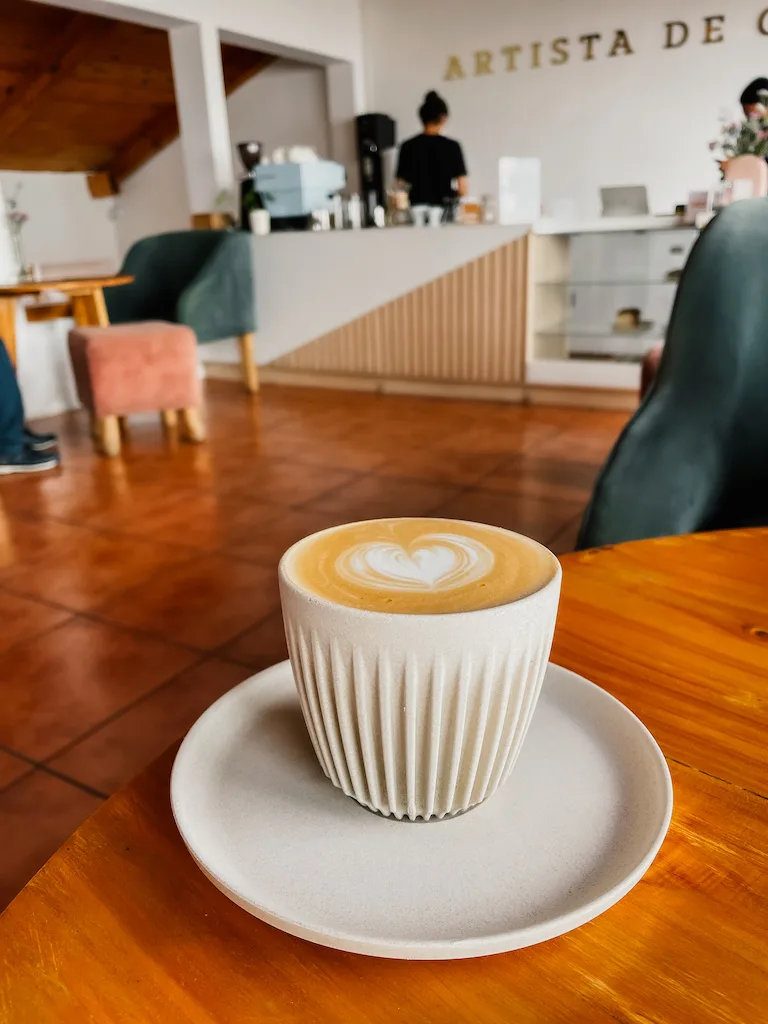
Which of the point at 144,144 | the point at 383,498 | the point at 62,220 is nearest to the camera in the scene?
the point at 383,498

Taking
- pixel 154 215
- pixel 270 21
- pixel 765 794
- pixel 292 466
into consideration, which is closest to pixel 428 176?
pixel 270 21

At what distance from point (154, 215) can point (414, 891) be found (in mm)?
8589

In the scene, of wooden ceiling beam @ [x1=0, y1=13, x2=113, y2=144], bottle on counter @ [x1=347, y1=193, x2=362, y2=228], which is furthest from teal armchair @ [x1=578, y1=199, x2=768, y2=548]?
wooden ceiling beam @ [x1=0, y1=13, x2=113, y2=144]

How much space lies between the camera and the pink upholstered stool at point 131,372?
330 cm

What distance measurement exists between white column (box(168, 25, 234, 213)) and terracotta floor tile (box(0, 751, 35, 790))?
439 cm

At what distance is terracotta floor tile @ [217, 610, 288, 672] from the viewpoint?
1.65 m

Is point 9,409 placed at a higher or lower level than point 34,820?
higher

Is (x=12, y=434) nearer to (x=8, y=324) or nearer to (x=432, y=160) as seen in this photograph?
(x=8, y=324)

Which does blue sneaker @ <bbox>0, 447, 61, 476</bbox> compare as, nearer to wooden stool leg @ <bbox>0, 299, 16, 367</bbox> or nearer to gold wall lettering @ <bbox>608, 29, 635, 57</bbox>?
wooden stool leg @ <bbox>0, 299, 16, 367</bbox>

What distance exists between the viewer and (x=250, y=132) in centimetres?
738

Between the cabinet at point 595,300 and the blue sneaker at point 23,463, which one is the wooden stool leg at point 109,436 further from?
the cabinet at point 595,300

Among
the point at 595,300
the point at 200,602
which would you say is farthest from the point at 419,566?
the point at 595,300

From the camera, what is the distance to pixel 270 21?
540 cm

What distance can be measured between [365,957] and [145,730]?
1190 millimetres
